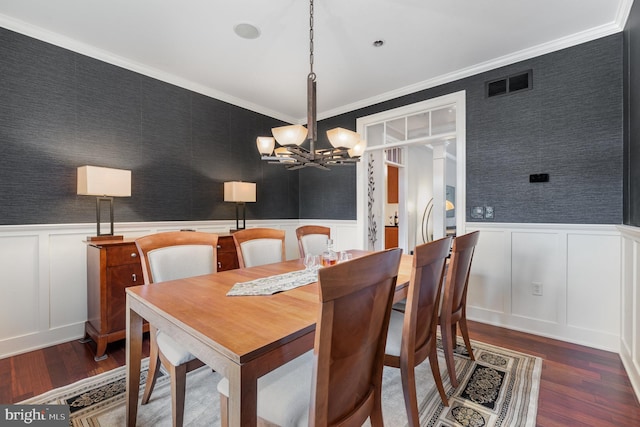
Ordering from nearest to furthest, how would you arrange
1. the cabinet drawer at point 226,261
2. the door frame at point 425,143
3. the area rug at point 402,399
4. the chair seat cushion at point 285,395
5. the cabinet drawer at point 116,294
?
the chair seat cushion at point 285,395
the area rug at point 402,399
the cabinet drawer at point 116,294
the cabinet drawer at point 226,261
the door frame at point 425,143

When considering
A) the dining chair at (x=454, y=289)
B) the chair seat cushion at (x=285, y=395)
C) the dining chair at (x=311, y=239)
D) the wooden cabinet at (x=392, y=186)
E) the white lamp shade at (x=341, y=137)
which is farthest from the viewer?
the wooden cabinet at (x=392, y=186)

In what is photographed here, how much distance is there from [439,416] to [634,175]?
213 cm

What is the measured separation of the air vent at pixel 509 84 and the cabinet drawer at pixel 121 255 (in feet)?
12.2

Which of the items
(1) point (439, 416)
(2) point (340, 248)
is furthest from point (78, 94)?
(1) point (439, 416)

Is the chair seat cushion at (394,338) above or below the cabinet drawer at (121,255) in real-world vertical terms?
below

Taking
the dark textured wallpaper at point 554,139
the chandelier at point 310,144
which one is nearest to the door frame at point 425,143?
the dark textured wallpaper at point 554,139

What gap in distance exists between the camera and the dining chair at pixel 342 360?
82cm

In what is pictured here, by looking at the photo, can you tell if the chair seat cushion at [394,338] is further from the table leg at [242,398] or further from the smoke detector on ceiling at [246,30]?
the smoke detector on ceiling at [246,30]

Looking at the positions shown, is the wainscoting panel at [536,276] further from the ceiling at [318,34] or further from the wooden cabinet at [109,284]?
the wooden cabinet at [109,284]

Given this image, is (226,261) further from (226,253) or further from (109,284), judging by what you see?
(109,284)

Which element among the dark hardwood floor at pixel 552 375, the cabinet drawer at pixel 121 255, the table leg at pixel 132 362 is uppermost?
the cabinet drawer at pixel 121 255

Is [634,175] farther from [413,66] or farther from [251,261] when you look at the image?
[251,261]

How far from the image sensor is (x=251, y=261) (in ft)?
7.54

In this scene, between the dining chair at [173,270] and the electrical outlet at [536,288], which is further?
the electrical outlet at [536,288]
